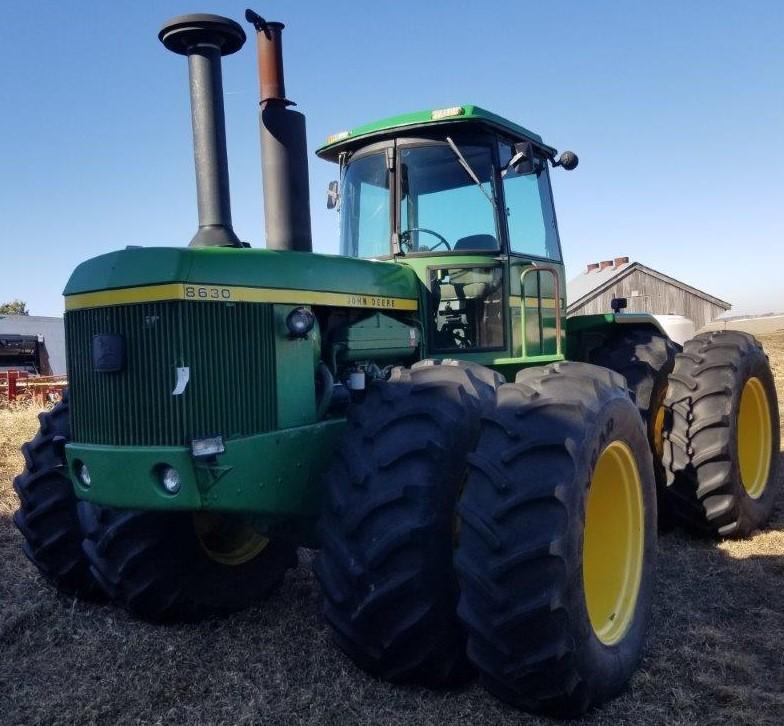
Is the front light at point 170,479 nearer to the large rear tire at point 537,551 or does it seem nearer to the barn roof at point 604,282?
the large rear tire at point 537,551

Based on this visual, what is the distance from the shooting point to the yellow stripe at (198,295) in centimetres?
301

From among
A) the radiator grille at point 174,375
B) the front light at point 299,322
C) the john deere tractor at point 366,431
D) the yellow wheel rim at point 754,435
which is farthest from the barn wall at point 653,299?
the radiator grille at point 174,375

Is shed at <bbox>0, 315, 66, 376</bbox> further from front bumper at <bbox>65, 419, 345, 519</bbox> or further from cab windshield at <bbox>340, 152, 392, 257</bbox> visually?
front bumper at <bbox>65, 419, 345, 519</bbox>

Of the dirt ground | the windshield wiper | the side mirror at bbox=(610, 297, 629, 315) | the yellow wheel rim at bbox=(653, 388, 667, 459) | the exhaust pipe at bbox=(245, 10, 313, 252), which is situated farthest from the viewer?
the side mirror at bbox=(610, 297, 629, 315)

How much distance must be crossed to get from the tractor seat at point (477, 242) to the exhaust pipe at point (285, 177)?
3.50 feet

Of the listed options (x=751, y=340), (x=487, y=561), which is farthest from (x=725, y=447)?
(x=487, y=561)

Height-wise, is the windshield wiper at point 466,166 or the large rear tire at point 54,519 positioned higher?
the windshield wiper at point 466,166

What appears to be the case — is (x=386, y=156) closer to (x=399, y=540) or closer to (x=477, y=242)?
(x=477, y=242)

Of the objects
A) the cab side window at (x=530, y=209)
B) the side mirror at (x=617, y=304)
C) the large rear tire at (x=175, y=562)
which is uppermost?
the cab side window at (x=530, y=209)

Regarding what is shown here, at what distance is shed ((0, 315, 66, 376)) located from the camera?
70.6 ft

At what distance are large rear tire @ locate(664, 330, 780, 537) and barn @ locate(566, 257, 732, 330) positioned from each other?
2477 cm

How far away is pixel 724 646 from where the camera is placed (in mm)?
3506

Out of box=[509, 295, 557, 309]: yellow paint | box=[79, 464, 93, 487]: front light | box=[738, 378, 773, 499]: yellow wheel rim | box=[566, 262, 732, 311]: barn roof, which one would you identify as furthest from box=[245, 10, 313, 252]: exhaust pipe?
box=[566, 262, 732, 311]: barn roof

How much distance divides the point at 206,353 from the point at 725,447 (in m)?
3.57
